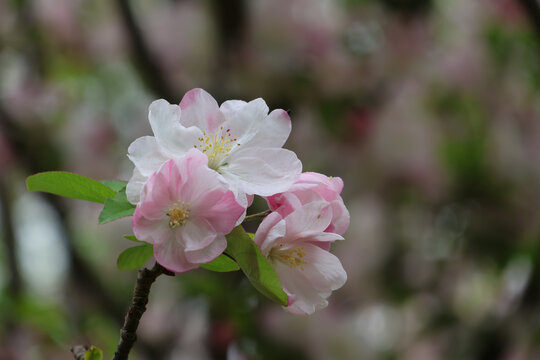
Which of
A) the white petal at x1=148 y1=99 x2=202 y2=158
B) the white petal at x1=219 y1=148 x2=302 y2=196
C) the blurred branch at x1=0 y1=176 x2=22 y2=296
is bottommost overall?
the blurred branch at x1=0 y1=176 x2=22 y2=296

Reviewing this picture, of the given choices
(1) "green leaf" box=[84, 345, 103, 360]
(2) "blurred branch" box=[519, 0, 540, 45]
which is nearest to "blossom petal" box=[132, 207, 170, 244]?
(1) "green leaf" box=[84, 345, 103, 360]

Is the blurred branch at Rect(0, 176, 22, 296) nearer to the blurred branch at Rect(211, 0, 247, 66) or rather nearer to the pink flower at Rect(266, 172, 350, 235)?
the blurred branch at Rect(211, 0, 247, 66)

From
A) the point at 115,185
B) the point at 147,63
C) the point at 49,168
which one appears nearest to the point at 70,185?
the point at 115,185

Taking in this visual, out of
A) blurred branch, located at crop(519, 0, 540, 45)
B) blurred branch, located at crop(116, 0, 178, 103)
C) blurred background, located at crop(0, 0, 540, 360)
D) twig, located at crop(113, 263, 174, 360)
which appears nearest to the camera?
twig, located at crop(113, 263, 174, 360)

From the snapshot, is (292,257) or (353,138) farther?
(353,138)

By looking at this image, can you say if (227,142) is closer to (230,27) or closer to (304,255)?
(304,255)

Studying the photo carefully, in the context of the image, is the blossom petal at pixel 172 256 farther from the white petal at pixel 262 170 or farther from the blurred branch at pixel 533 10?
the blurred branch at pixel 533 10
